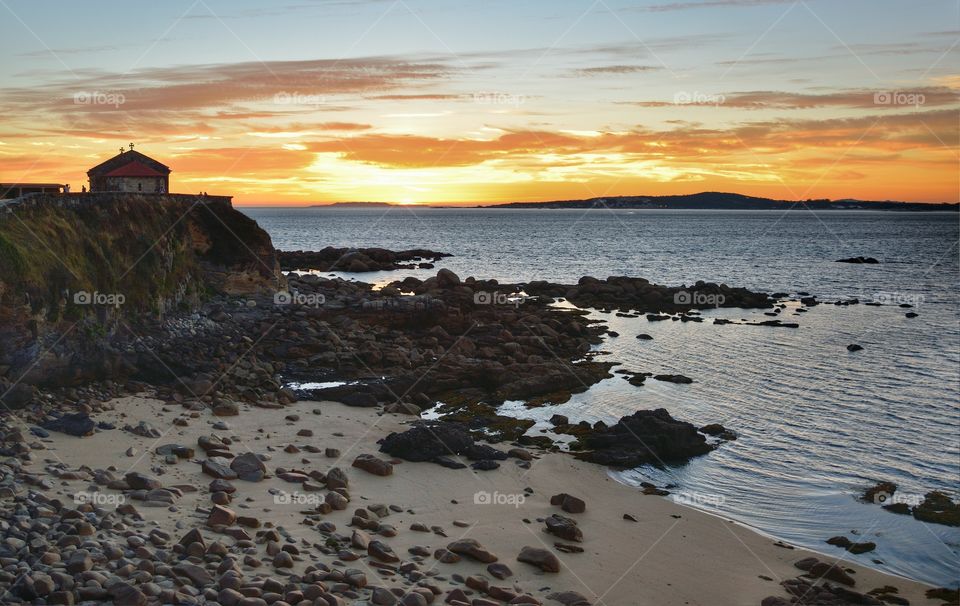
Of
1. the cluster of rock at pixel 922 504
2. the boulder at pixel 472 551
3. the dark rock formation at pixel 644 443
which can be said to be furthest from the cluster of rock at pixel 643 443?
the boulder at pixel 472 551

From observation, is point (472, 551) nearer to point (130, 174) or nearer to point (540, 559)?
point (540, 559)

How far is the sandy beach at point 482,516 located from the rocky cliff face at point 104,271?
3.65m

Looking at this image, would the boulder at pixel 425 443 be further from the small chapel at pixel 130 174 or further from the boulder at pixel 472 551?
the small chapel at pixel 130 174

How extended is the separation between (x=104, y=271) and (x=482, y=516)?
19.9m

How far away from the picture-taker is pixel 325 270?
81.6m

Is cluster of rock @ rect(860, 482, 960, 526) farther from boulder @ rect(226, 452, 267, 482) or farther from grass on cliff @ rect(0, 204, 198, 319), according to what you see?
grass on cliff @ rect(0, 204, 198, 319)

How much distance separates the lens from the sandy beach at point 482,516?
15.0 metres

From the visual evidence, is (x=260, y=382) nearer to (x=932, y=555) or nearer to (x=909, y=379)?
(x=932, y=555)

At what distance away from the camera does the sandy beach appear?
49.4 ft

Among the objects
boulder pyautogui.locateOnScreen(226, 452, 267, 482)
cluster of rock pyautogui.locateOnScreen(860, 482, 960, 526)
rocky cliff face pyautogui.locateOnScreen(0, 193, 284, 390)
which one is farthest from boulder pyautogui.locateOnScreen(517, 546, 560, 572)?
rocky cliff face pyautogui.locateOnScreen(0, 193, 284, 390)

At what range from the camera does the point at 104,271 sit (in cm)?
3044

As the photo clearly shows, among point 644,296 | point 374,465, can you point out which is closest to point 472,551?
point 374,465

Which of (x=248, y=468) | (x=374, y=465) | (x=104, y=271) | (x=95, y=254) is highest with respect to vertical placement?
(x=95, y=254)

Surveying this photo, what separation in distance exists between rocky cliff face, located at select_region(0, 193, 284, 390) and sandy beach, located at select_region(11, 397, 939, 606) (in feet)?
12.0
